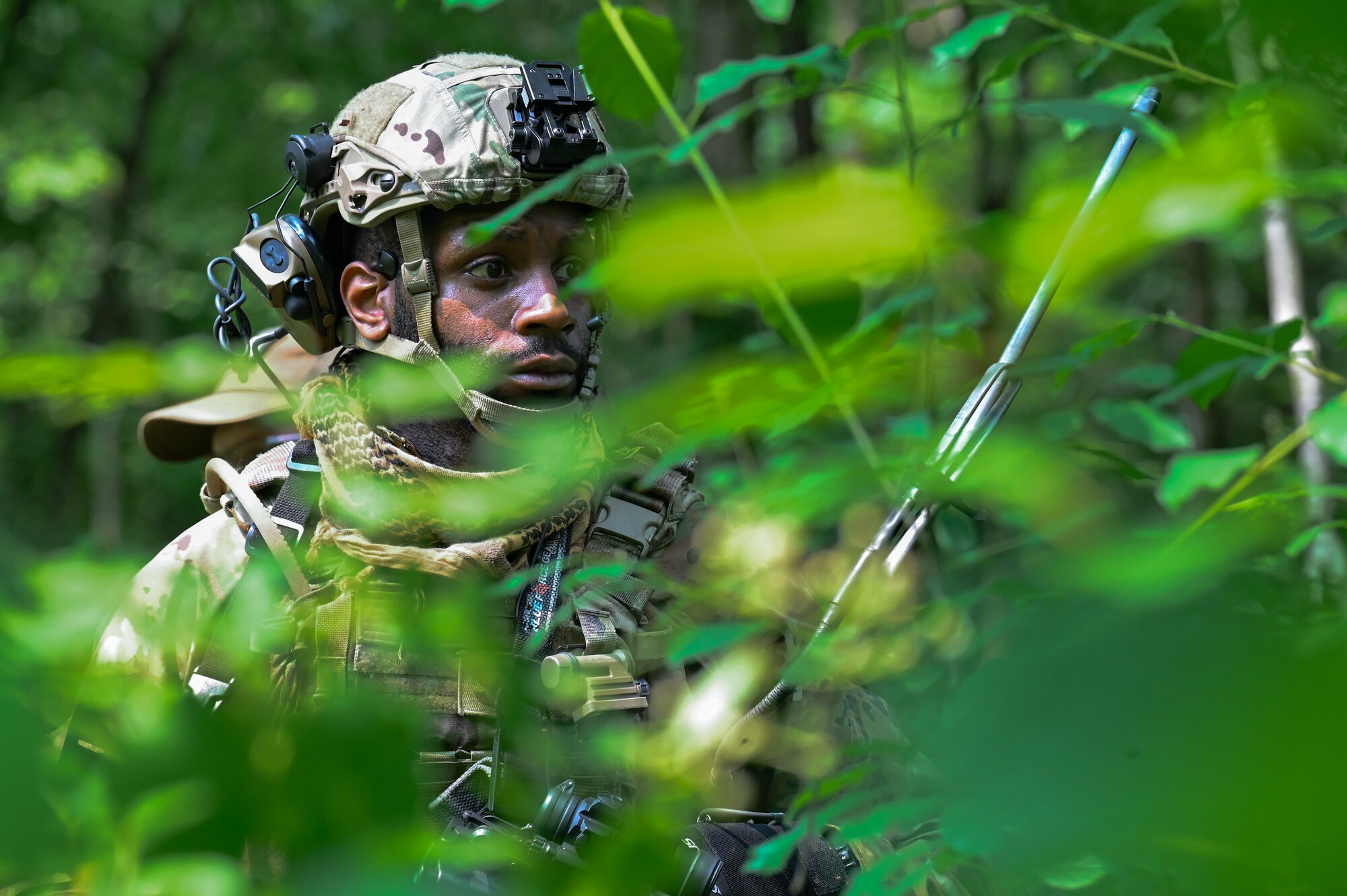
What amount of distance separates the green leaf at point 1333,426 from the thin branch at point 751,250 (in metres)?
0.30

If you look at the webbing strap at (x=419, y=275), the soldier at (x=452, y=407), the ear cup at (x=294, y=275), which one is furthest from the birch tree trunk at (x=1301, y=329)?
the ear cup at (x=294, y=275)

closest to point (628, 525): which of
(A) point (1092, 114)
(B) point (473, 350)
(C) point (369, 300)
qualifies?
(B) point (473, 350)

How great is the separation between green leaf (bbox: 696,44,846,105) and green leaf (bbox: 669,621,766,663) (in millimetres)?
468

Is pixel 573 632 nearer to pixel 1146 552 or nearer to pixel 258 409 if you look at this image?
pixel 258 409

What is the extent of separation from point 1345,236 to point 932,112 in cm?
727

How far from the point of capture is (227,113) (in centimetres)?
990

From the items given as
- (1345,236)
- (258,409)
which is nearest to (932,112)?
(1345,236)

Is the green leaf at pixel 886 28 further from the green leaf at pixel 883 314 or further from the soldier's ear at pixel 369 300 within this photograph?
the soldier's ear at pixel 369 300

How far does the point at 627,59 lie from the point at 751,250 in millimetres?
819

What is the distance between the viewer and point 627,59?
3.99 ft

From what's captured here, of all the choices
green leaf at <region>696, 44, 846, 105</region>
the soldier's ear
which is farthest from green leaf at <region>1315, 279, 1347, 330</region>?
the soldier's ear

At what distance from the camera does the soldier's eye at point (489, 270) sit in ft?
7.98

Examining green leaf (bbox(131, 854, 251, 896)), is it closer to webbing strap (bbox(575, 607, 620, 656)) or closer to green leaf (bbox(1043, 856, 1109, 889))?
green leaf (bbox(1043, 856, 1109, 889))

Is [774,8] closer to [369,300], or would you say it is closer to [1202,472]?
[1202,472]
